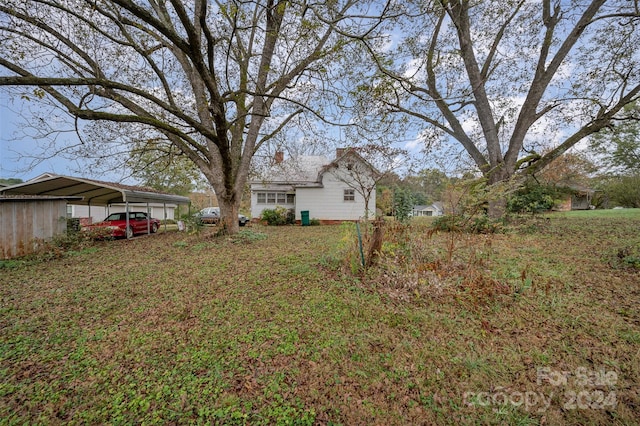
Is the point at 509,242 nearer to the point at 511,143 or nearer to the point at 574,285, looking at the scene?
the point at 574,285

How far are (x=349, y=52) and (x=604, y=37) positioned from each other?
10.3 m

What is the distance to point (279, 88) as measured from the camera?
309 inches

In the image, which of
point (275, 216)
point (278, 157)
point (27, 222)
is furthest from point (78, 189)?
point (275, 216)

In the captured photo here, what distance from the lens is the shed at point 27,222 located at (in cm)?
654

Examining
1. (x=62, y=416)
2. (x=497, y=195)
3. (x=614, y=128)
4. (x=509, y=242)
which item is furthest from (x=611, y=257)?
(x=62, y=416)

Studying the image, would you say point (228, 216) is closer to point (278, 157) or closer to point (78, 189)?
point (278, 157)

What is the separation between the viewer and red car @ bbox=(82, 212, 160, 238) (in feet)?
35.7

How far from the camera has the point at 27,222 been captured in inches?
275

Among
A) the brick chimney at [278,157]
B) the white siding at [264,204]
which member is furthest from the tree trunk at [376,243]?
the white siding at [264,204]

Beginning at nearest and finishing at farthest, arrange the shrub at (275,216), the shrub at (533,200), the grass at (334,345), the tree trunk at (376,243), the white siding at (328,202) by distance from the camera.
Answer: the grass at (334,345)
the tree trunk at (376,243)
the shrub at (533,200)
the shrub at (275,216)
the white siding at (328,202)

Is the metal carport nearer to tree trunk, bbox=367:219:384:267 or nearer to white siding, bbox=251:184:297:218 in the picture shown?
white siding, bbox=251:184:297:218

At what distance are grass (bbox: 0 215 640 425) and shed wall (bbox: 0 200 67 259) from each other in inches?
97.8

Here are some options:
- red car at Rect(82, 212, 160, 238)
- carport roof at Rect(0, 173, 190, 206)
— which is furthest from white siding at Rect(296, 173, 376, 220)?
red car at Rect(82, 212, 160, 238)

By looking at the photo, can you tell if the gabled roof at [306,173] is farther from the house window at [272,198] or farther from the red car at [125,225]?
the red car at [125,225]
